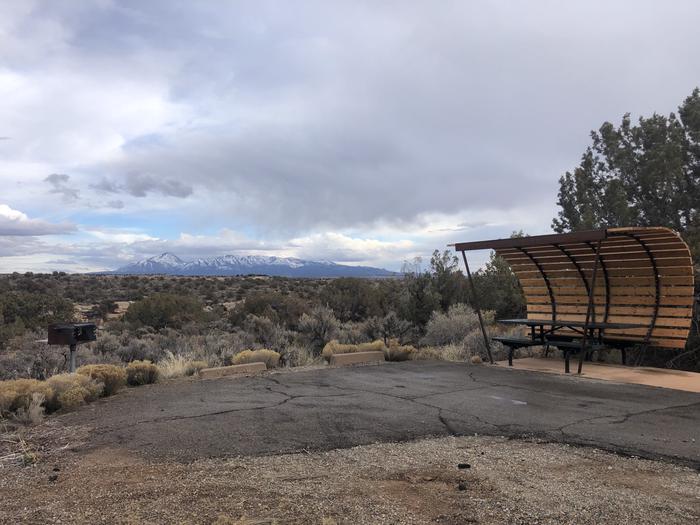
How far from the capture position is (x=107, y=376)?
32.3 ft

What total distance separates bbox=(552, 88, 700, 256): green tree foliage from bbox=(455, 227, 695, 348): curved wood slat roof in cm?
498

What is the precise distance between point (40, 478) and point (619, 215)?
60.8 ft

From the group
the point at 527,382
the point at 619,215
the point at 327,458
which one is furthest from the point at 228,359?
the point at 619,215

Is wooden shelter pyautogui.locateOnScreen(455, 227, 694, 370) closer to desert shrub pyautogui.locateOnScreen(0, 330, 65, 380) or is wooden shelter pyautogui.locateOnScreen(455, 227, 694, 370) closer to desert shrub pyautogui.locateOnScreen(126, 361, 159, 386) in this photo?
desert shrub pyautogui.locateOnScreen(126, 361, 159, 386)

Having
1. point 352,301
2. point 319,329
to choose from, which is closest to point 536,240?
point 319,329

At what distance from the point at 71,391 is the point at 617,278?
11513 mm

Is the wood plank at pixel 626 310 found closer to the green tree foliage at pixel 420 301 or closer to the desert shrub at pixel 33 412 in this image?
the green tree foliage at pixel 420 301

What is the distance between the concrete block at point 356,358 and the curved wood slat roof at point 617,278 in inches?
134

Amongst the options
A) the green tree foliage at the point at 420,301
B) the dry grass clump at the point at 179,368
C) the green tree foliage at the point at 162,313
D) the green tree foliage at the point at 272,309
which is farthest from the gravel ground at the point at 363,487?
the green tree foliage at the point at 162,313

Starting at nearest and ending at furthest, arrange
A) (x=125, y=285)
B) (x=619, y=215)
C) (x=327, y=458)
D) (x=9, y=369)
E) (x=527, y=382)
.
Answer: (x=327, y=458), (x=527, y=382), (x=9, y=369), (x=619, y=215), (x=125, y=285)

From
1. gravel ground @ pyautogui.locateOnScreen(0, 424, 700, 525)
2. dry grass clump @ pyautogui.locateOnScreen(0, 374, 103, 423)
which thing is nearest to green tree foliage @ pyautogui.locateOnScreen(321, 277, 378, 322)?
dry grass clump @ pyautogui.locateOnScreen(0, 374, 103, 423)

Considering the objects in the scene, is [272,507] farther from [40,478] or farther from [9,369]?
[9,369]

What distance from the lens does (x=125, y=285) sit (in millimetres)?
51500

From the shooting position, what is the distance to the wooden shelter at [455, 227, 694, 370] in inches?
467
